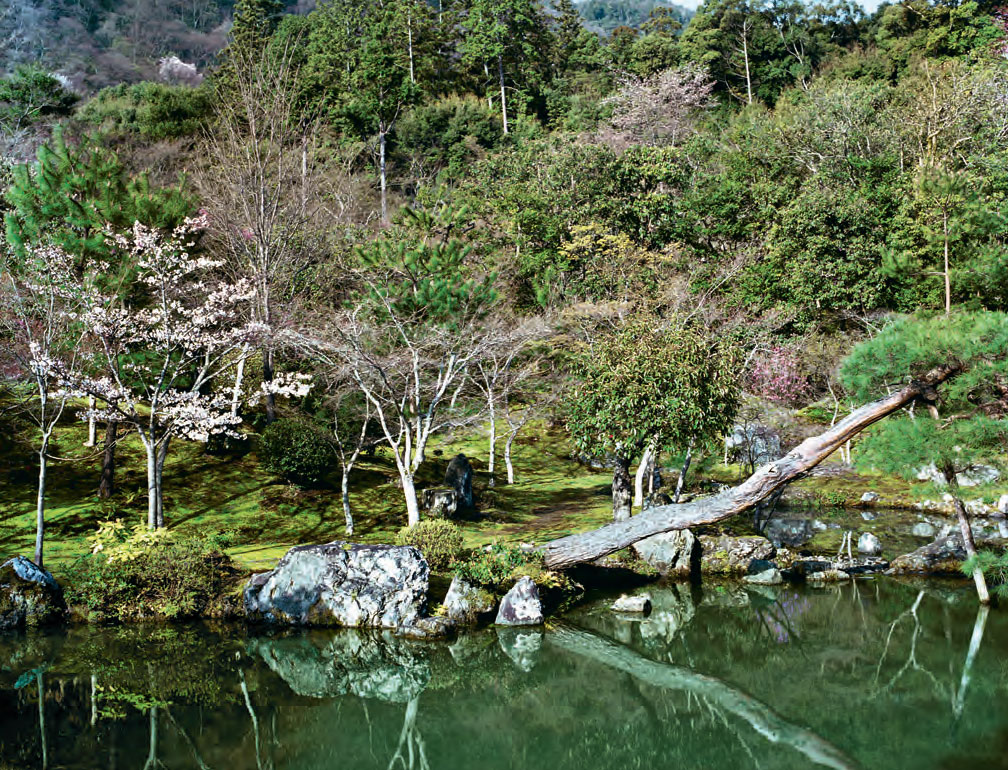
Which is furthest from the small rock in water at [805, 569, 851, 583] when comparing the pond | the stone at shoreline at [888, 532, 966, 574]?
the pond

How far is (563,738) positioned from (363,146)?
135 feet

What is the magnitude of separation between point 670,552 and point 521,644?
512 cm

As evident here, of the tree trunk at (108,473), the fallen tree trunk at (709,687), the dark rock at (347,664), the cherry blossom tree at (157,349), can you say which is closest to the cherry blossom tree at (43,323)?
the cherry blossom tree at (157,349)

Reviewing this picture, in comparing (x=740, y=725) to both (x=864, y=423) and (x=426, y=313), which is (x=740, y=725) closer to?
(x=864, y=423)

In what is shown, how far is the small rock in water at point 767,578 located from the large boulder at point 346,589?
A: 7327mm

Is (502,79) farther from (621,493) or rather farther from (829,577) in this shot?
(829,577)

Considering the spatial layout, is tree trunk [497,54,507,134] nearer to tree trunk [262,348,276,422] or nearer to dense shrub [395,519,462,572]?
tree trunk [262,348,276,422]

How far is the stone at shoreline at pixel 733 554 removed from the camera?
16.8 metres

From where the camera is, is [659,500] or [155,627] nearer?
[155,627]

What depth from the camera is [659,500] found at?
19.4m

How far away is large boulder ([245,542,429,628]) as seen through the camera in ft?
44.3

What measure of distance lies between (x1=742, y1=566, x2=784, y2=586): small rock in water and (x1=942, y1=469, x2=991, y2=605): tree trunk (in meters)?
3.64

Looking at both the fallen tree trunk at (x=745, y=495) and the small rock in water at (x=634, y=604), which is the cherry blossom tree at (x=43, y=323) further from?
the small rock in water at (x=634, y=604)

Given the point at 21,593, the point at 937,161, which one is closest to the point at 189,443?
the point at 21,593
